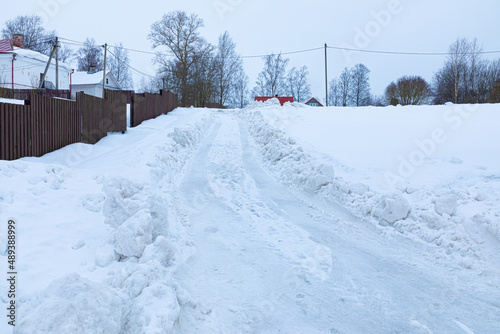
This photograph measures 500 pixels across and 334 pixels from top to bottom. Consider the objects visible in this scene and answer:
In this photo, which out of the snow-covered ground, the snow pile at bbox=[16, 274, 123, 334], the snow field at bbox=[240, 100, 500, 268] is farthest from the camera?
the snow field at bbox=[240, 100, 500, 268]

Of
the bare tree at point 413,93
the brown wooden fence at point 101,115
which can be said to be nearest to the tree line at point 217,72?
the bare tree at point 413,93

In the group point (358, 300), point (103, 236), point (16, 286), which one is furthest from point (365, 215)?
point (16, 286)

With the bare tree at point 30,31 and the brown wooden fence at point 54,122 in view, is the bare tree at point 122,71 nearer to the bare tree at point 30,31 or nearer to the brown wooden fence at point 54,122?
the bare tree at point 30,31

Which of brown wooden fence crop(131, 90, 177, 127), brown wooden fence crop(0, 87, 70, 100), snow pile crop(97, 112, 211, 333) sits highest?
brown wooden fence crop(0, 87, 70, 100)

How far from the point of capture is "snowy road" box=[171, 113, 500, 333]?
3473 millimetres

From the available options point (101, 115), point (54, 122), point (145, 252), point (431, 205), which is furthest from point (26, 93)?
point (431, 205)

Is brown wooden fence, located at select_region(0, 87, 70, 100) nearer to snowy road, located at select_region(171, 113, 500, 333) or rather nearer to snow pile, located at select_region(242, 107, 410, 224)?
snow pile, located at select_region(242, 107, 410, 224)

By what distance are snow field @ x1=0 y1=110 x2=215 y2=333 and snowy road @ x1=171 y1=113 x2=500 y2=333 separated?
0.43 m

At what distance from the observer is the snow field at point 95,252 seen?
275cm

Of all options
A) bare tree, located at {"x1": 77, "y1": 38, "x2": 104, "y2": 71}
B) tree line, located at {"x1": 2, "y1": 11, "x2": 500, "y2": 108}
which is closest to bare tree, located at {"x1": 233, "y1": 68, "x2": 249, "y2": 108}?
tree line, located at {"x1": 2, "y1": 11, "x2": 500, "y2": 108}

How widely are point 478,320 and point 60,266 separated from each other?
4600mm

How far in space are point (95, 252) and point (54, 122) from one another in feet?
22.5

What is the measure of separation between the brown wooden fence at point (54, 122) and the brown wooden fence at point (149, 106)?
247 centimetres

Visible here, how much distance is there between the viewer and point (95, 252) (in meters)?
4.32
